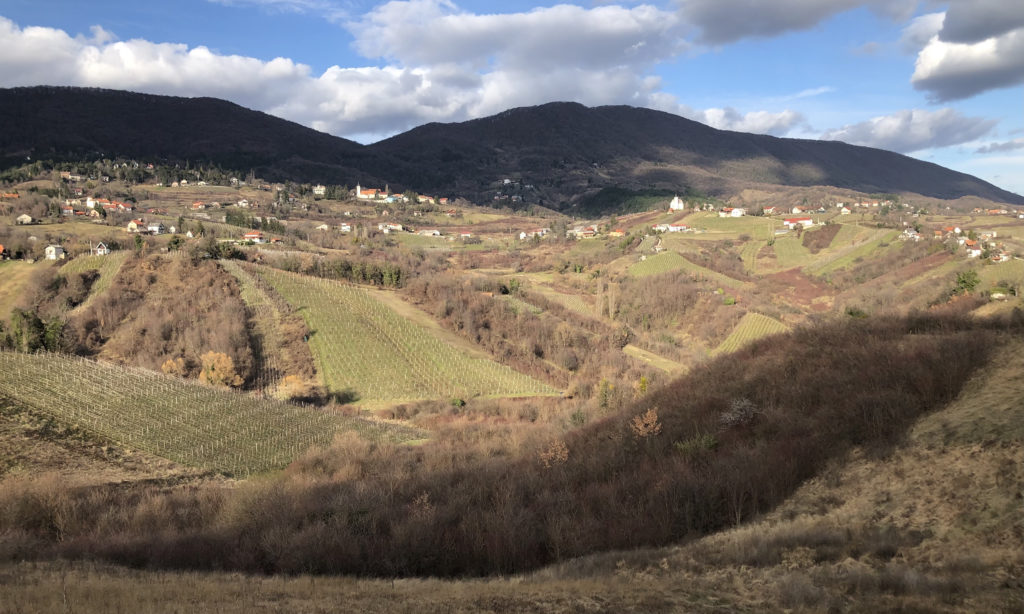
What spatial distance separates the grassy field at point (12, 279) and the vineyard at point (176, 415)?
81.4ft

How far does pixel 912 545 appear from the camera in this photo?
34.2 feet

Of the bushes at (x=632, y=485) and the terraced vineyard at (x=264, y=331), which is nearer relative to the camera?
the bushes at (x=632, y=485)

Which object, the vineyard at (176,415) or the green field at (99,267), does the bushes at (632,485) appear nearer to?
the vineyard at (176,415)

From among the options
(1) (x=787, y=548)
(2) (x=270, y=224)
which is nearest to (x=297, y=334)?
(1) (x=787, y=548)

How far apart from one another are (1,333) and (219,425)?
32024 millimetres

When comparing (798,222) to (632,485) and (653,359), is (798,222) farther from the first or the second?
(632,485)

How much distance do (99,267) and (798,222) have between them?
132 meters

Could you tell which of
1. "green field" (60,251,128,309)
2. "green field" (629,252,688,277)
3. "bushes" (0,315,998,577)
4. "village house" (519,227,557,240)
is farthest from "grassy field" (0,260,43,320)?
"village house" (519,227,557,240)

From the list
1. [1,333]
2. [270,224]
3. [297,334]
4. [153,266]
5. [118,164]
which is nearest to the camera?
[1,333]

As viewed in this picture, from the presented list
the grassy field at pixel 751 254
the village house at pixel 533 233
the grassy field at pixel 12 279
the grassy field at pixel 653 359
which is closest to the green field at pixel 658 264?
the grassy field at pixel 751 254

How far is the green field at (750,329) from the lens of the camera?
73.2m

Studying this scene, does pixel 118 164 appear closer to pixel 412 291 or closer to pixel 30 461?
pixel 412 291

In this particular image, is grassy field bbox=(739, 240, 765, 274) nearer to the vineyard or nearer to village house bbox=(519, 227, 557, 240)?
village house bbox=(519, 227, 557, 240)

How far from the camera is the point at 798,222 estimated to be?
129 m
